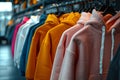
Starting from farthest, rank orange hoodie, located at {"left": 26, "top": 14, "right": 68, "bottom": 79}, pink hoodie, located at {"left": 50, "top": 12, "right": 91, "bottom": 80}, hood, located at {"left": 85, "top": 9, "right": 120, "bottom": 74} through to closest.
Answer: orange hoodie, located at {"left": 26, "top": 14, "right": 68, "bottom": 79} < pink hoodie, located at {"left": 50, "top": 12, "right": 91, "bottom": 80} < hood, located at {"left": 85, "top": 9, "right": 120, "bottom": 74}

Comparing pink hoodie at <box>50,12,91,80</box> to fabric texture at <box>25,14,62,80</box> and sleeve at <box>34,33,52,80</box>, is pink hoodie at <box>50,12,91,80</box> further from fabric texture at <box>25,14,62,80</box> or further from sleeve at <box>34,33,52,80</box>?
fabric texture at <box>25,14,62,80</box>

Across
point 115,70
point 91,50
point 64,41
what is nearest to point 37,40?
point 64,41

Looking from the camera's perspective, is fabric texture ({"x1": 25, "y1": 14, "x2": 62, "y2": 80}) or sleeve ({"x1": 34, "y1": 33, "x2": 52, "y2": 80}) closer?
sleeve ({"x1": 34, "y1": 33, "x2": 52, "y2": 80})

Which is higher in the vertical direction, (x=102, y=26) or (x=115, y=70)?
(x=102, y=26)

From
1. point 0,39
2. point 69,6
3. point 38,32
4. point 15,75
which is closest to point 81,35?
point 38,32

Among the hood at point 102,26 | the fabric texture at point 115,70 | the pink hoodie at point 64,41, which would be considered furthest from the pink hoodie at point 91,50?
the fabric texture at point 115,70

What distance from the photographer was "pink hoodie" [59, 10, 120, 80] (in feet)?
6.24

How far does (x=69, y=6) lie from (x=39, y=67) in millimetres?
1170

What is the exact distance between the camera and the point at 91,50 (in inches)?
76.7

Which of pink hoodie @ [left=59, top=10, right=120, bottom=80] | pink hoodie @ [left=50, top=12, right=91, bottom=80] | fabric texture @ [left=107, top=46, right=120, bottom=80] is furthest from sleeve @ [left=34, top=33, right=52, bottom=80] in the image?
fabric texture @ [left=107, top=46, right=120, bottom=80]

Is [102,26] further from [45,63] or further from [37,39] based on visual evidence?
[37,39]

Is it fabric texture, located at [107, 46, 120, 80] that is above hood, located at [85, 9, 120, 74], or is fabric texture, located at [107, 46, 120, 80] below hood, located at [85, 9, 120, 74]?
below

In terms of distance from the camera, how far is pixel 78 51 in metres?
1.93

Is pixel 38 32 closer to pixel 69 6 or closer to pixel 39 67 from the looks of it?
pixel 39 67
